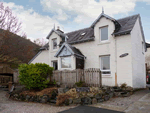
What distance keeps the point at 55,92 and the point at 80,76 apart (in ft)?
7.17

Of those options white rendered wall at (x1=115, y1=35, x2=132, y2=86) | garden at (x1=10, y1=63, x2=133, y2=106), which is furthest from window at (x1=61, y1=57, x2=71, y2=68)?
white rendered wall at (x1=115, y1=35, x2=132, y2=86)

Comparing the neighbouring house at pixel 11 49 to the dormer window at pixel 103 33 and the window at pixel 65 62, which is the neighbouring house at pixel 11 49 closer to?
the window at pixel 65 62

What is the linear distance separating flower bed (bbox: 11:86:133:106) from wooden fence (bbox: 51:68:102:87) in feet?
2.62

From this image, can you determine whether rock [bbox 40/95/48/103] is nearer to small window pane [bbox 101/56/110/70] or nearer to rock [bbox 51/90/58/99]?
rock [bbox 51/90/58/99]

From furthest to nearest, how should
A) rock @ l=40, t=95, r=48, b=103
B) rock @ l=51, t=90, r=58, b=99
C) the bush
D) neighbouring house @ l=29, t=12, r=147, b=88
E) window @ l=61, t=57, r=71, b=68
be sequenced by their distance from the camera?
window @ l=61, t=57, r=71, b=68
neighbouring house @ l=29, t=12, r=147, b=88
the bush
rock @ l=51, t=90, r=58, b=99
rock @ l=40, t=95, r=48, b=103

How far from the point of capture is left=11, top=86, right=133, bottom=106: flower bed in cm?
764

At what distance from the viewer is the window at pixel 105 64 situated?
12.1m

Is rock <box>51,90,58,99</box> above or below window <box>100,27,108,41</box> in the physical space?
below

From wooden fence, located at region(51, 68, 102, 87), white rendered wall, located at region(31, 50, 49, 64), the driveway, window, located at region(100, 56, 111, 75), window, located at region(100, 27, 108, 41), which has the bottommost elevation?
the driveway

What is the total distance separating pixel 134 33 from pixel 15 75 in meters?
12.2

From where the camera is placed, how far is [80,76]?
9852 mm

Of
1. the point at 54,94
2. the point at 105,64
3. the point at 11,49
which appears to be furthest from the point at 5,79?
the point at 105,64

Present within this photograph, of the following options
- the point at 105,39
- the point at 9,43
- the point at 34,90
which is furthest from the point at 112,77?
the point at 9,43

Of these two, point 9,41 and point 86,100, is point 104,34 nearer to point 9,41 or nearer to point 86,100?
point 86,100
